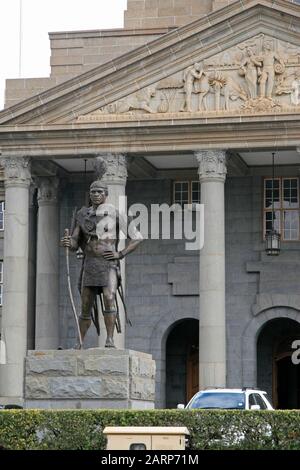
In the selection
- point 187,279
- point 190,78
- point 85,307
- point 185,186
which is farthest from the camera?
point 185,186

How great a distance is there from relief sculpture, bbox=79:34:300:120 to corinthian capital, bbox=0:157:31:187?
2390 mm

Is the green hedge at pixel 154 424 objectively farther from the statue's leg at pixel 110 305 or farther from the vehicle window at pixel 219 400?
the vehicle window at pixel 219 400

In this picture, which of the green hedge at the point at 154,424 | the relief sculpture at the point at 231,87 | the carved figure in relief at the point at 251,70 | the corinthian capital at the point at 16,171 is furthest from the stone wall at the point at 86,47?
the green hedge at the point at 154,424

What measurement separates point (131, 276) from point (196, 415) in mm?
25591

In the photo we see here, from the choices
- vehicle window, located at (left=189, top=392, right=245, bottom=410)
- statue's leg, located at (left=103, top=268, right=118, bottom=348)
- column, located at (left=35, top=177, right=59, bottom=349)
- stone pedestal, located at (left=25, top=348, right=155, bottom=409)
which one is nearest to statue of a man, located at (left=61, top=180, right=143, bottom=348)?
statue's leg, located at (left=103, top=268, right=118, bottom=348)

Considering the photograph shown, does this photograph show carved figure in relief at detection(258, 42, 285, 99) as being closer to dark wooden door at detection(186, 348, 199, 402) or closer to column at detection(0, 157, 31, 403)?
column at detection(0, 157, 31, 403)

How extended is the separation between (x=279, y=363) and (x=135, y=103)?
11.6m

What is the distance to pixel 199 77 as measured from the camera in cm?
4019

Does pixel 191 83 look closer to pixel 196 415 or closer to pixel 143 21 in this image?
pixel 143 21

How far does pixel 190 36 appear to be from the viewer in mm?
40375

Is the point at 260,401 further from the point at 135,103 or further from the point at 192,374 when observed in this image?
the point at 192,374

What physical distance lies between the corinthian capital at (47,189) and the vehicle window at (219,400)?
17270mm

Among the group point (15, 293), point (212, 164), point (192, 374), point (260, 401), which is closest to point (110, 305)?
point (260, 401)

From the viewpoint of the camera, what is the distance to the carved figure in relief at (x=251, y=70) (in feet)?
130
